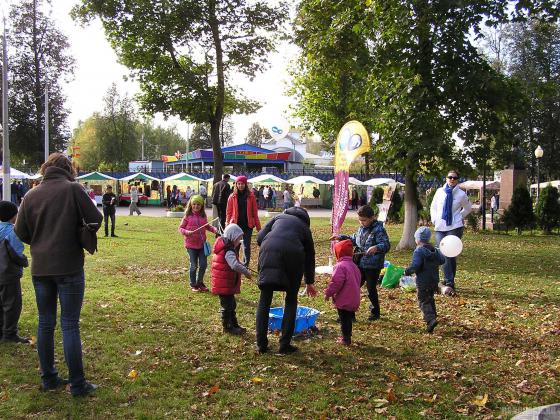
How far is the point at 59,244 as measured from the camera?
445cm

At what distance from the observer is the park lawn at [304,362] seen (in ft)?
14.9

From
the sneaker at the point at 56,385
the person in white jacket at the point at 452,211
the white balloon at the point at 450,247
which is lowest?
the sneaker at the point at 56,385

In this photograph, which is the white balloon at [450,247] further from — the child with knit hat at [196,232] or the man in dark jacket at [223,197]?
the man in dark jacket at [223,197]

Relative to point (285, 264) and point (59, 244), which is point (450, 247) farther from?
point (59, 244)

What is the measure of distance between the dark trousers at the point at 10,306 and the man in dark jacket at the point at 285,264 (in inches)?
109

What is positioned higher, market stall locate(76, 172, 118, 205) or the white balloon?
market stall locate(76, 172, 118, 205)

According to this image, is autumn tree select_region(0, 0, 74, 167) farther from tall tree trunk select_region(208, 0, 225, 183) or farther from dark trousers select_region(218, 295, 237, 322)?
dark trousers select_region(218, 295, 237, 322)

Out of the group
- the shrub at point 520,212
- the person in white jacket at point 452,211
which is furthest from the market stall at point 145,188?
the person in white jacket at point 452,211

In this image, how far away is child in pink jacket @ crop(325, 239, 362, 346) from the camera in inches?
237

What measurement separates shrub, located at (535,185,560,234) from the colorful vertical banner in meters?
14.4

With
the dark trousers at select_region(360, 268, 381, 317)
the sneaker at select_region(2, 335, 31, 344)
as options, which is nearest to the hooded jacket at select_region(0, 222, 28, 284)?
the sneaker at select_region(2, 335, 31, 344)

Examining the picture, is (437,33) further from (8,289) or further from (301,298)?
(8,289)

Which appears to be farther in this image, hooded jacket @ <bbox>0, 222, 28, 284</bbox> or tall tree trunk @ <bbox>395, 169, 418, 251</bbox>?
tall tree trunk @ <bbox>395, 169, 418, 251</bbox>

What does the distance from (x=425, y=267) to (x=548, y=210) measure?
57.5 feet
